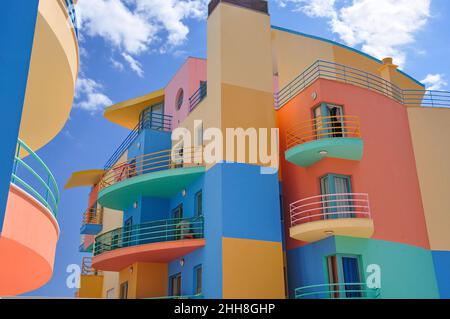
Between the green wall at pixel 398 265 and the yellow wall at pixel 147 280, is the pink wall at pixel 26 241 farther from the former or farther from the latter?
the yellow wall at pixel 147 280

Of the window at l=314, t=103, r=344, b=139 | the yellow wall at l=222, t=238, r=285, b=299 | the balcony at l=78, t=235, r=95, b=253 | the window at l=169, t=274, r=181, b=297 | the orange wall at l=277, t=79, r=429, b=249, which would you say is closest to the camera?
the yellow wall at l=222, t=238, r=285, b=299

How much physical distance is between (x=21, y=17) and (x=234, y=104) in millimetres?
13765

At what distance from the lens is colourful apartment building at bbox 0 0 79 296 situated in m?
6.36

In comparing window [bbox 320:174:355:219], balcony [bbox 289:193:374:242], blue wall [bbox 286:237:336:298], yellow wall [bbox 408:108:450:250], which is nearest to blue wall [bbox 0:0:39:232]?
balcony [bbox 289:193:374:242]

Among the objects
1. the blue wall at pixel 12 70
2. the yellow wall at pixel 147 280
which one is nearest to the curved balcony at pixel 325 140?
the yellow wall at pixel 147 280

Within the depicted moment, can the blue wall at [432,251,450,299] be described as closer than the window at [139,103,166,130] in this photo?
Yes

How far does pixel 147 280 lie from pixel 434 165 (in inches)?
520

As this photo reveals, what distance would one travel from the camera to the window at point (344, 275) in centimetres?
1720

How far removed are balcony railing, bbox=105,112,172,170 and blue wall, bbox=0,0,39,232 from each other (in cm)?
1905

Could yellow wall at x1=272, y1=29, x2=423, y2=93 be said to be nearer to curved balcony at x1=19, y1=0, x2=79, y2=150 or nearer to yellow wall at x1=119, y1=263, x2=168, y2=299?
yellow wall at x1=119, y1=263, x2=168, y2=299

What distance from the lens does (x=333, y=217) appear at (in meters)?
18.5

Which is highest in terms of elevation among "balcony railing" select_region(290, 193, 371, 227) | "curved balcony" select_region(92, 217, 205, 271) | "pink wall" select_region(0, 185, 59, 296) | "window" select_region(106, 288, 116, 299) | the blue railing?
the blue railing

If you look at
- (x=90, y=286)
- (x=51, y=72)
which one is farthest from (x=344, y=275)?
(x=90, y=286)

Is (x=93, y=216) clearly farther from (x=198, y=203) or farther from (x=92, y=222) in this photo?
(x=198, y=203)
